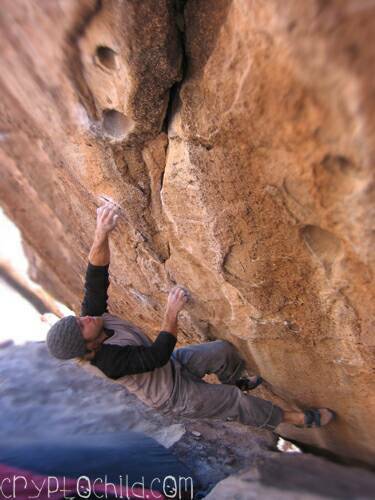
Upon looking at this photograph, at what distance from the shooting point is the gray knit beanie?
1658 mm

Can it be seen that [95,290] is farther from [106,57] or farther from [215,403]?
[106,57]

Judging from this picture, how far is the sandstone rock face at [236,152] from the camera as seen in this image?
953 millimetres

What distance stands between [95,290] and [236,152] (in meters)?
1.04

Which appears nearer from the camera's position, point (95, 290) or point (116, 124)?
point (116, 124)

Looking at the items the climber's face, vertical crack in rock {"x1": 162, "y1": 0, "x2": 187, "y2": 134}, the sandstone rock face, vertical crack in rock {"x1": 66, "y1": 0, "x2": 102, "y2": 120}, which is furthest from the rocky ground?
vertical crack in rock {"x1": 66, "y1": 0, "x2": 102, "y2": 120}

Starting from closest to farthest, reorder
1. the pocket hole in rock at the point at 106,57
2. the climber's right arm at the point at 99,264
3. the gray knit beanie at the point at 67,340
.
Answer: the pocket hole in rock at the point at 106,57 < the gray knit beanie at the point at 67,340 < the climber's right arm at the point at 99,264

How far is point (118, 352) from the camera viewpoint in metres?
1.75

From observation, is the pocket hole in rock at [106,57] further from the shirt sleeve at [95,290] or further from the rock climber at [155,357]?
the shirt sleeve at [95,290]

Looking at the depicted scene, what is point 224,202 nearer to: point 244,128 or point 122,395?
point 244,128

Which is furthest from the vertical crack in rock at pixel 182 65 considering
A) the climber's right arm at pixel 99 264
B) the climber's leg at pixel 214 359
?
the climber's leg at pixel 214 359

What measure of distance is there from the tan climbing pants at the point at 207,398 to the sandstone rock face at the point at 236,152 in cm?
20

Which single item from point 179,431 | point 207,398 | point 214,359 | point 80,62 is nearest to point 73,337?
point 207,398

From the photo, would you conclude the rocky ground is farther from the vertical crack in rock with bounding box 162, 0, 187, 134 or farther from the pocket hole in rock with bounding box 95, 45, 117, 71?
the pocket hole in rock with bounding box 95, 45, 117, 71

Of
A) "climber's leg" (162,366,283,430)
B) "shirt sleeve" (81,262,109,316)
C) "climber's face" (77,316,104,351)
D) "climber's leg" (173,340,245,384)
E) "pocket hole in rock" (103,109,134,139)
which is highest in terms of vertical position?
"pocket hole in rock" (103,109,134,139)
